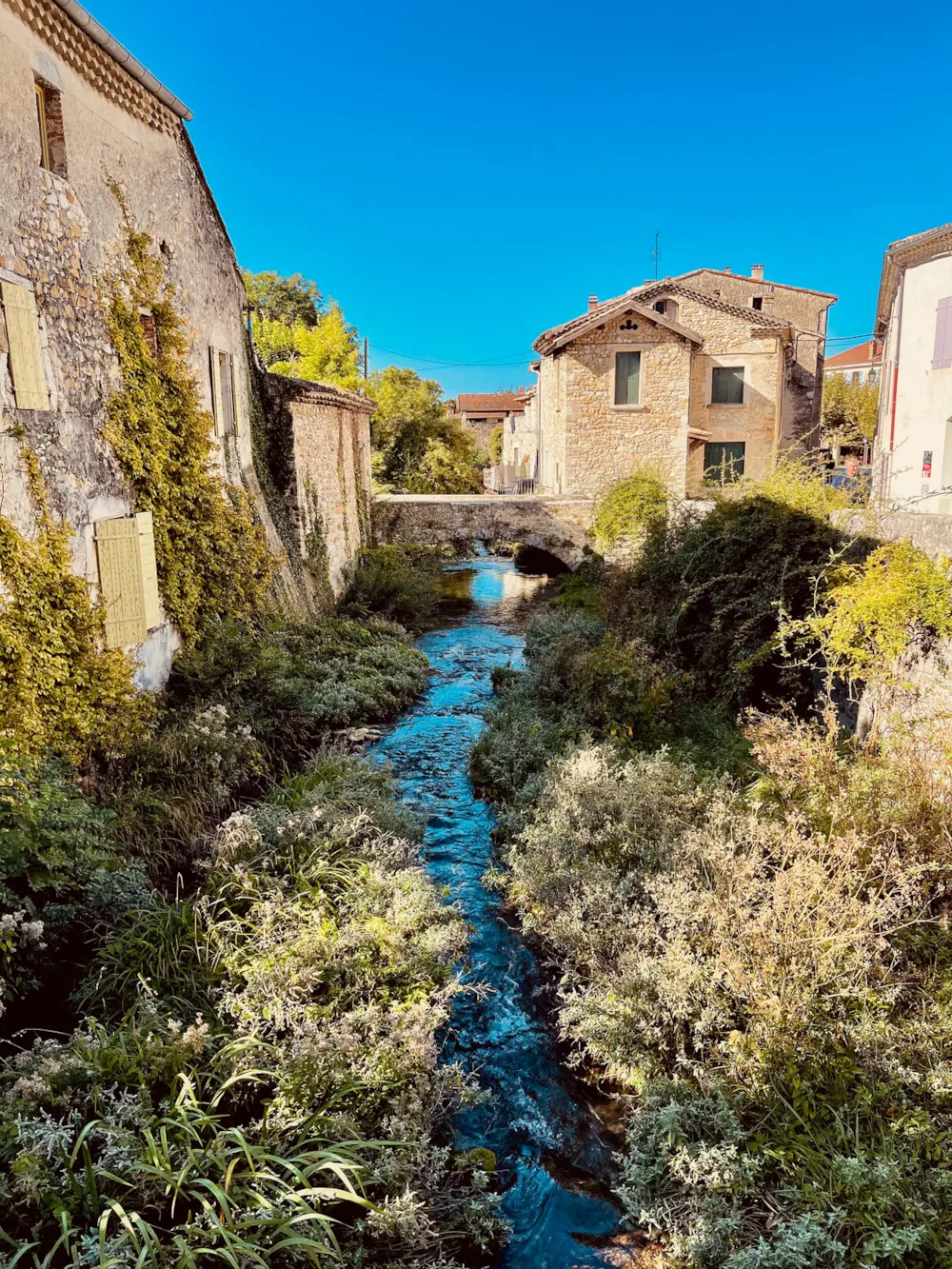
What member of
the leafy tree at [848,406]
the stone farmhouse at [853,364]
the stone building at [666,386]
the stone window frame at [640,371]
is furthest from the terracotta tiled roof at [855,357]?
the stone window frame at [640,371]

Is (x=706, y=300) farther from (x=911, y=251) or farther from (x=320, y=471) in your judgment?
(x=320, y=471)

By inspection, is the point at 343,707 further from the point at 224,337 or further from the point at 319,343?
the point at 319,343

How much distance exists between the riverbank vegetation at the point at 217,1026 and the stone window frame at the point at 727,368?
22616 millimetres

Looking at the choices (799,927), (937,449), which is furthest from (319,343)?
(799,927)

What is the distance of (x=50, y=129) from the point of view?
23.3 feet

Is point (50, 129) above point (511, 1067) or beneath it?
above

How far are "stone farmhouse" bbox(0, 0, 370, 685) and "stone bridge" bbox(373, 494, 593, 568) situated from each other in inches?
403

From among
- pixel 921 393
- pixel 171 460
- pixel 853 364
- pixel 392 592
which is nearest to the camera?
pixel 171 460

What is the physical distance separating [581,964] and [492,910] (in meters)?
1.34

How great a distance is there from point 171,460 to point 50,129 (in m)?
3.39

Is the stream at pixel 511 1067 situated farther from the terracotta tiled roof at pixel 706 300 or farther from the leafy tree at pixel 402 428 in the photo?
the leafy tree at pixel 402 428

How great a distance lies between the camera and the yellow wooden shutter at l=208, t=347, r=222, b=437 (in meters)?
11.5

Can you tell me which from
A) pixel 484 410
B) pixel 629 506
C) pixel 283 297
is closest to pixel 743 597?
pixel 629 506

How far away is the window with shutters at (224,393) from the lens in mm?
11531
